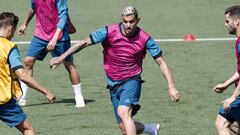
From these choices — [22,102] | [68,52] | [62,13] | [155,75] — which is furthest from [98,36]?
[155,75]

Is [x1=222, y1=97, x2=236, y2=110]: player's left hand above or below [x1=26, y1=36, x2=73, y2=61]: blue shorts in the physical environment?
above

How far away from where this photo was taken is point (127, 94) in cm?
972

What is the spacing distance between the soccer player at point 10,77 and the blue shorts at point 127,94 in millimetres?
1313

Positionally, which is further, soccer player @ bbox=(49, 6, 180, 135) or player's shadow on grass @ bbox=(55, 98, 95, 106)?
player's shadow on grass @ bbox=(55, 98, 95, 106)

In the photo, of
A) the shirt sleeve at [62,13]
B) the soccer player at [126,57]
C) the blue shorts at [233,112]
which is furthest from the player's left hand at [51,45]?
the blue shorts at [233,112]

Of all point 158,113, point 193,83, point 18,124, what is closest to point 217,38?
point 193,83

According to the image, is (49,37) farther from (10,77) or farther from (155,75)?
(10,77)

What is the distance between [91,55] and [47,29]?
3.94m

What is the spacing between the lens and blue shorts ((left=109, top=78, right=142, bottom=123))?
9695mm

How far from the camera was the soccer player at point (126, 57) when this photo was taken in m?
9.62

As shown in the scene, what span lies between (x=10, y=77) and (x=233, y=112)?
265 cm

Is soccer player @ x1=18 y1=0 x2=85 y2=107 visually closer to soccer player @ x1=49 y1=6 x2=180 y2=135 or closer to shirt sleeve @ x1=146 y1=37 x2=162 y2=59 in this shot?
soccer player @ x1=49 y1=6 x2=180 y2=135

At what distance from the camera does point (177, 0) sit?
2156 cm

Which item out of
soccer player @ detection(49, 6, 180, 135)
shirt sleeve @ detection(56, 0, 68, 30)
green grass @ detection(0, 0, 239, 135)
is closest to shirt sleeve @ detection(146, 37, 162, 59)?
soccer player @ detection(49, 6, 180, 135)
